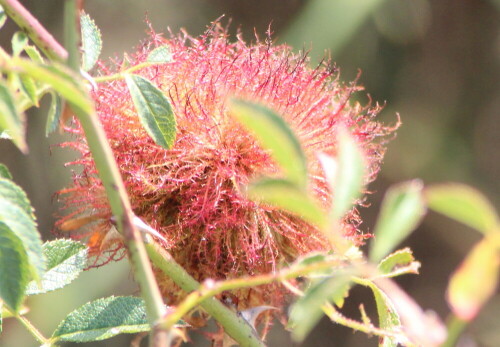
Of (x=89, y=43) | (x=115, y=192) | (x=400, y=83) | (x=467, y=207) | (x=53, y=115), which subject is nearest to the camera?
(x=467, y=207)

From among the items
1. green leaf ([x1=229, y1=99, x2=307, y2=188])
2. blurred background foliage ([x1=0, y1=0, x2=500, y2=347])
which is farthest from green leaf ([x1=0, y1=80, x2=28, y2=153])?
blurred background foliage ([x1=0, y1=0, x2=500, y2=347])

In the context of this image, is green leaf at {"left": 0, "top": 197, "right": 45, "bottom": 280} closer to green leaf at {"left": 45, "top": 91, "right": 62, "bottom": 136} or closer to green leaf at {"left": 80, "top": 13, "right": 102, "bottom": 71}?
green leaf at {"left": 45, "top": 91, "right": 62, "bottom": 136}

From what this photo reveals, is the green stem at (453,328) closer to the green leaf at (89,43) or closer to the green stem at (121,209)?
the green stem at (121,209)

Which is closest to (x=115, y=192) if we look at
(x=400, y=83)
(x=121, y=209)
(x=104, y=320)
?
(x=121, y=209)

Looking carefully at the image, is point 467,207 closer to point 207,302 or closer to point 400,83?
point 207,302

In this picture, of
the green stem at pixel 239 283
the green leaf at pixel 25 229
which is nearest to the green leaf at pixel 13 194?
the green leaf at pixel 25 229

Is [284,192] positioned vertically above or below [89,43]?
below
